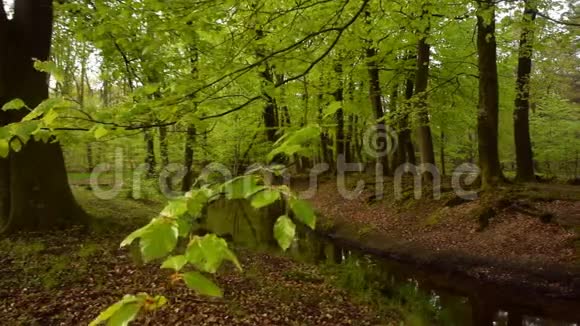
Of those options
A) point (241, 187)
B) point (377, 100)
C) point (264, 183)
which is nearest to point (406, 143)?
point (377, 100)

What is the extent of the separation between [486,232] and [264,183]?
1236 cm

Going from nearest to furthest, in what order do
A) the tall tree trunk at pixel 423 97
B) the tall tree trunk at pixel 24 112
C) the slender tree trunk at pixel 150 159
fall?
1. the tall tree trunk at pixel 24 112
2. the tall tree trunk at pixel 423 97
3. the slender tree trunk at pixel 150 159

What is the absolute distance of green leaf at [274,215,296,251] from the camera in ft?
4.89

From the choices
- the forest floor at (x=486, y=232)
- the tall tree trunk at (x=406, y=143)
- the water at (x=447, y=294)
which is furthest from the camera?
the tall tree trunk at (x=406, y=143)

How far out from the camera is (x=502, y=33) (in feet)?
58.0

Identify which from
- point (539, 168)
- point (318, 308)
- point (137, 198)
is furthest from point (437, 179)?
point (539, 168)

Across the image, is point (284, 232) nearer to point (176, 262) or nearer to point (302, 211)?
point (302, 211)

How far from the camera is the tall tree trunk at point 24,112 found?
842 centimetres

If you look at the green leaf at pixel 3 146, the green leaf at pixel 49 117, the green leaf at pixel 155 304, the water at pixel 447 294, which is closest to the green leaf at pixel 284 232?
the green leaf at pixel 155 304

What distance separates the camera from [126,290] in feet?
22.3

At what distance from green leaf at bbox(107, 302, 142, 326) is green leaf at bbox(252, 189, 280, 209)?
49cm

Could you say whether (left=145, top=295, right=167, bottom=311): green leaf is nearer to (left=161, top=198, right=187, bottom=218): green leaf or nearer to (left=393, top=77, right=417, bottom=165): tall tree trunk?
(left=161, top=198, right=187, bottom=218): green leaf

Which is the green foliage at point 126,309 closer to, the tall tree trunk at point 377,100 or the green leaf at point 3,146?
the green leaf at point 3,146

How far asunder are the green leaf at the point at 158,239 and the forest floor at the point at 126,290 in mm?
5159
